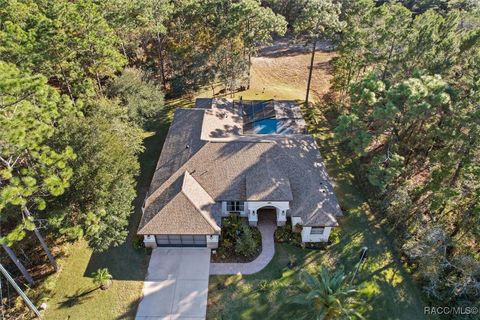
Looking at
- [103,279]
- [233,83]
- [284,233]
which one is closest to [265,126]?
[233,83]

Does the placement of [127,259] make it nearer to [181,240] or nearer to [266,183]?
[181,240]

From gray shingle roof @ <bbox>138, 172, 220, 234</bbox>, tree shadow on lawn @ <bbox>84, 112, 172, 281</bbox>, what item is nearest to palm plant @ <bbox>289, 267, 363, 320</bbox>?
gray shingle roof @ <bbox>138, 172, 220, 234</bbox>

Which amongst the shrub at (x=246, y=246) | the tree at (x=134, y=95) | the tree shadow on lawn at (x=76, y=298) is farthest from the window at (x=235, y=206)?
the tree at (x=134, y=95)

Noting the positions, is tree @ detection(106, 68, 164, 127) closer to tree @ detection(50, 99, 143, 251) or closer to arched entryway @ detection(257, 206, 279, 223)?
tree @ detection(50, 99, 143, 251)

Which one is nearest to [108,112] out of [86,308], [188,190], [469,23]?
[188,190]

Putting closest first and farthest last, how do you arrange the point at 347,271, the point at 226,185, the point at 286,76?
1. the point at 347,271
2. the point at 226,185
3. the point at 286,76
